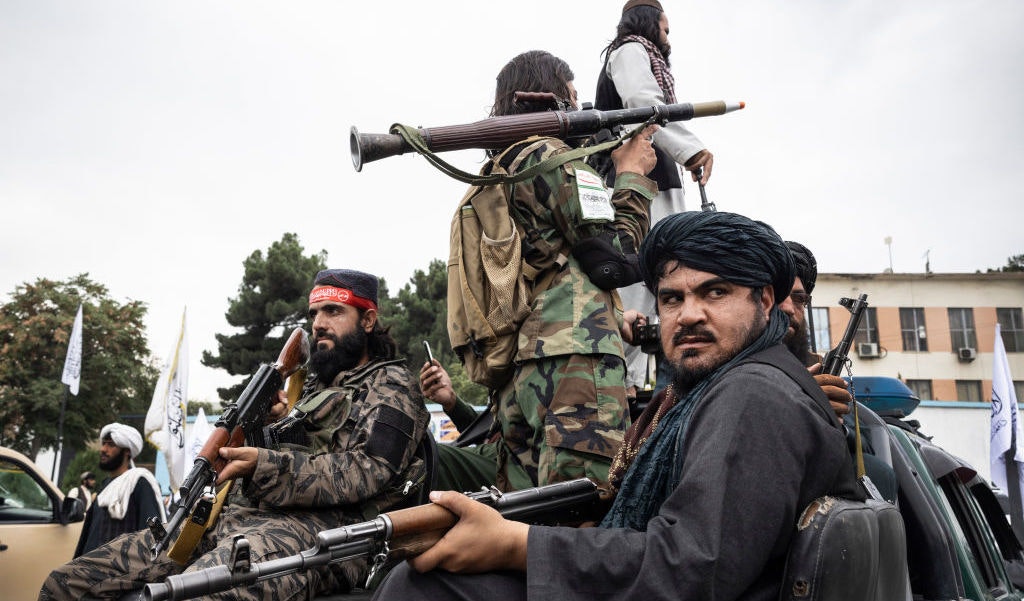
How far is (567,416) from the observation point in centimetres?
285

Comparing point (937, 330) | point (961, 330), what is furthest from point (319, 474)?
point (961, 330)

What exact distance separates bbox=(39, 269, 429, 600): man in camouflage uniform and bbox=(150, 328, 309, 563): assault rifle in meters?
0.08

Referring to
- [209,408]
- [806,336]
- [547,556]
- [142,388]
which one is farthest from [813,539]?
[209,408]

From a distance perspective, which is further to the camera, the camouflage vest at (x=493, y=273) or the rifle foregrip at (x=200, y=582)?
the camouflage vest at (x=493, y=273)

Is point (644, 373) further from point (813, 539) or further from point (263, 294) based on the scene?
point (263, 294)

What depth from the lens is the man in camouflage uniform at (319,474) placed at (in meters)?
3.01

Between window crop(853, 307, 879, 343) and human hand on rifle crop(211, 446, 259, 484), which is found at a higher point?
human hand on rifle crop(211, 446, 259, 484)

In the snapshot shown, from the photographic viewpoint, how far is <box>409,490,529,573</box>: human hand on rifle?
164 cm

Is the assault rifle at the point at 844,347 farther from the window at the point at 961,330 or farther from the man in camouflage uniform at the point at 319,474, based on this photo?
the window at the point at 961,330

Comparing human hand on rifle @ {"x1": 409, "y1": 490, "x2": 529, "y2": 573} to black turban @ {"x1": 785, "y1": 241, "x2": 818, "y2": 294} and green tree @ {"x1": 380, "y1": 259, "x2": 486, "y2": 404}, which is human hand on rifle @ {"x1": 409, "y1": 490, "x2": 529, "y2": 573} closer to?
black turban @ {"x1": 785, "y1": 241, "x2": 818, "y2": 294}

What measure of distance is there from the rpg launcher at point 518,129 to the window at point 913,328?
38.1 m

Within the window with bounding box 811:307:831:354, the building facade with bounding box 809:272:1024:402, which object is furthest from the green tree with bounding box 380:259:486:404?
the building facade with bounding box 809:272:1024:402

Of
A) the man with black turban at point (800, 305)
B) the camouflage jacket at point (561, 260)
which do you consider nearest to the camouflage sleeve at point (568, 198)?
the camouflage jacket at point (561, 260)

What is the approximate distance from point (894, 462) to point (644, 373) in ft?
5.70
